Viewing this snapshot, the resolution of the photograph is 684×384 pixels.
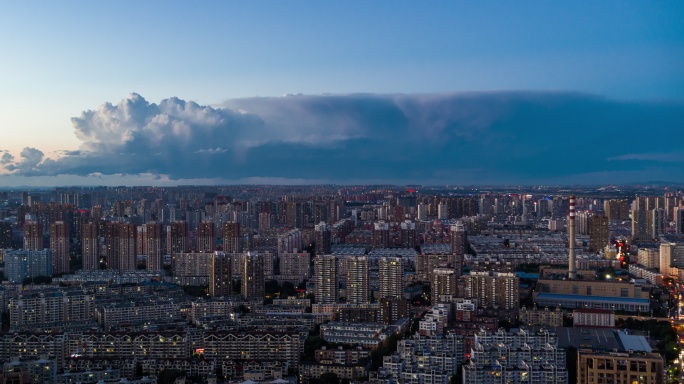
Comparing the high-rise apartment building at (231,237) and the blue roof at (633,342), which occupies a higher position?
the high-rise apartment building at (231,237)

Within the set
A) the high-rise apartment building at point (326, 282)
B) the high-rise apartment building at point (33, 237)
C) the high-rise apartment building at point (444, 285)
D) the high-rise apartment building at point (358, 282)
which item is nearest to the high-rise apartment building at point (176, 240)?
the high-rise apartment building at point (33, 237)

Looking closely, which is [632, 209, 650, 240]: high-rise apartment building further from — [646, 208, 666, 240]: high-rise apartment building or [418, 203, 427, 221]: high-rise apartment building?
[418, 203, 427, 221]: high-rise apartment building

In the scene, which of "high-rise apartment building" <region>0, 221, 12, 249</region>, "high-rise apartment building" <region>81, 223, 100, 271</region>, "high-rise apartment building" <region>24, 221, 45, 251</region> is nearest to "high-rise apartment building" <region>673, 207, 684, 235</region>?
"high-rise apartment building" <region>81, 223, 100, 271</region>

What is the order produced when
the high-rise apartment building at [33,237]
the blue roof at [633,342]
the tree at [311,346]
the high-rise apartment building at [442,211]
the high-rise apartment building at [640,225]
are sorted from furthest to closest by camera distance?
the high-rise apartment building at [442,211] < the high-rise apartment building at [640,225] < the high-rise apartment building at [33,237] < the tree at [311,346] < the blue roof at [633,342]

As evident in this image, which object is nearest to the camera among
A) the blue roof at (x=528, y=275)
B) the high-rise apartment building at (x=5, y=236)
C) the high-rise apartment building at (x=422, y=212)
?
the blue roof at (x=528, y=275)

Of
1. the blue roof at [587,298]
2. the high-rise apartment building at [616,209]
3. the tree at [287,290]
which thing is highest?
the high-rise apartment building at [616,209]

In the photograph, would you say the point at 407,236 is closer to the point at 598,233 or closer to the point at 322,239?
the point at 322,239

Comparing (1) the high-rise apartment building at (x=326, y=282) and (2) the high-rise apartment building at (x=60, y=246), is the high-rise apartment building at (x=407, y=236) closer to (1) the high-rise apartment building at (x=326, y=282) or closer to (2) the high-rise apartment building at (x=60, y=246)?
(1) the high-rise apartment building at (x=326, y=282)

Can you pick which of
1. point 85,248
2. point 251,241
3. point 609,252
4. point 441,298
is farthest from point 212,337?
point 609,252
